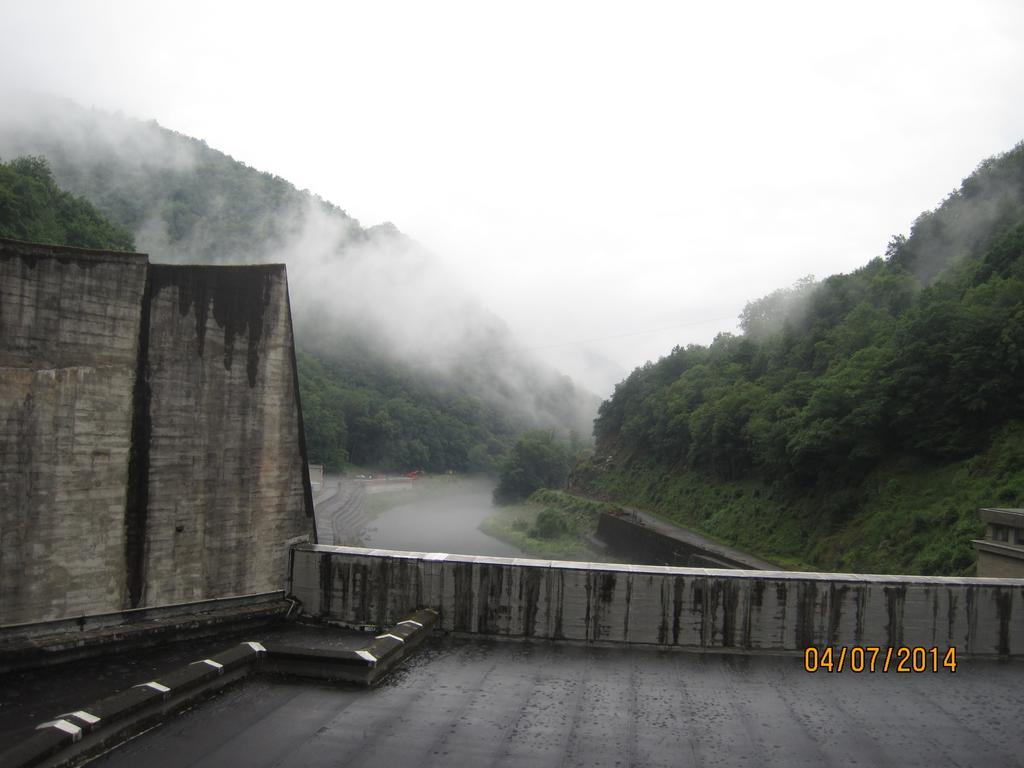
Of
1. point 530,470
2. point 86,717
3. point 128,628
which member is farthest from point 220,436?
point 530,470

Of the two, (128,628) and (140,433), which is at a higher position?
(140,433)

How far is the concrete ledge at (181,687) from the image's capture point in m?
5.62

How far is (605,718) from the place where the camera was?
709cm

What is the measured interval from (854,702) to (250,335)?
8.68 metres

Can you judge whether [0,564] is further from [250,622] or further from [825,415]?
[825,415]

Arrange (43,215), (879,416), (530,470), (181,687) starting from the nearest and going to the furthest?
(181,687), (879,416), (43,215), (530,470)

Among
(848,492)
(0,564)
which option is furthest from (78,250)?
(848,492)

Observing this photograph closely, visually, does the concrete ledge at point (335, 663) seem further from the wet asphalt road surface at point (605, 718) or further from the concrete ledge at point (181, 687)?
the wet asphalt road surface at point (605, 718)

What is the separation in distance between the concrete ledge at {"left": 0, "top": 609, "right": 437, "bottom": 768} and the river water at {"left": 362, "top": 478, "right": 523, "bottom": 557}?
98.5ft

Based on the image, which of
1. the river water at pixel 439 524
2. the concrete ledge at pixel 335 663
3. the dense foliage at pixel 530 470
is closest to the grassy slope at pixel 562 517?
the river water at pixel 439 524
